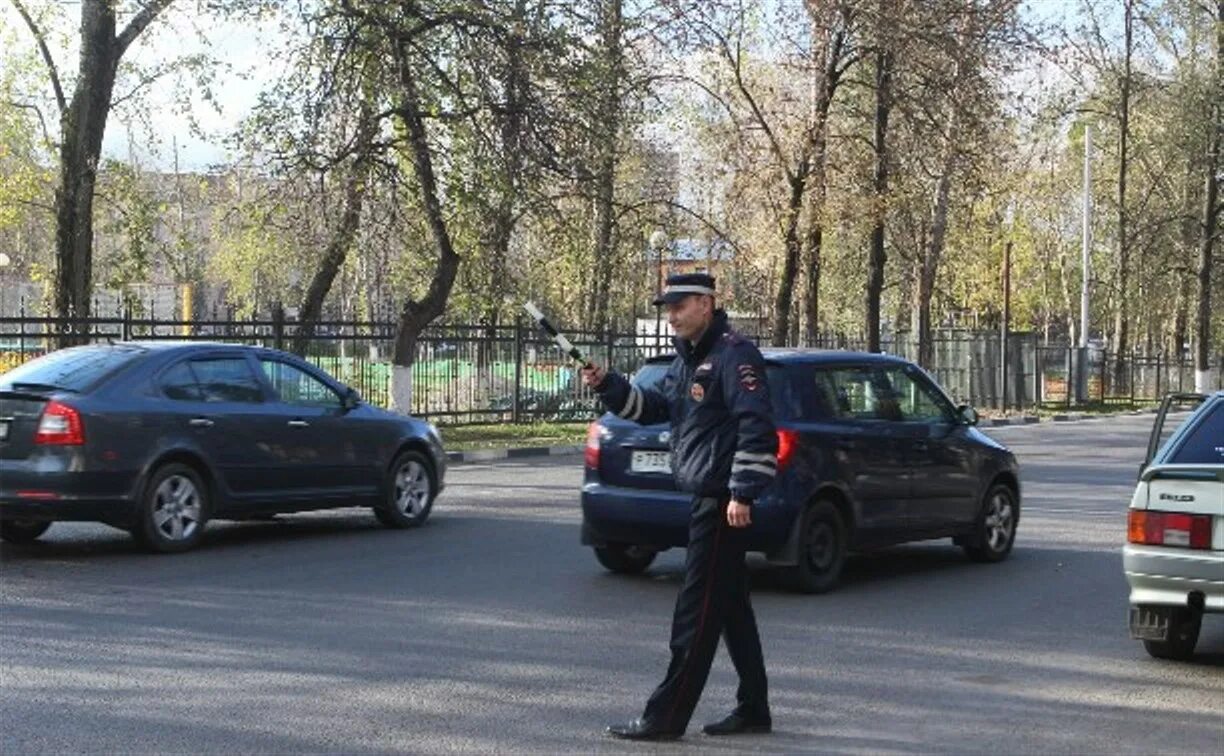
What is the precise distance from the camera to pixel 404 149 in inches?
1021

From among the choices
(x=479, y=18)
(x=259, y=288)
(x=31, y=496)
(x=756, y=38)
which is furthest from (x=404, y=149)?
(x=259, y=288)

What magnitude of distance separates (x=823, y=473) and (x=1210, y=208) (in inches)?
1801

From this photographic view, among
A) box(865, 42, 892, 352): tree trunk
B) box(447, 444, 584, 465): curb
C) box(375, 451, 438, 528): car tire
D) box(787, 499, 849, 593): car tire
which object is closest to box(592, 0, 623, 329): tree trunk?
box(447, 444, 584, 465): curb

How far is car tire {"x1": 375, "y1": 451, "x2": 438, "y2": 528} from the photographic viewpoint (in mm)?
14164

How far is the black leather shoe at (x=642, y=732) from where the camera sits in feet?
22.5

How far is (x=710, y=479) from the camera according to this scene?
22.2 feet

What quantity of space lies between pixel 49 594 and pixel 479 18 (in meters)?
15.8

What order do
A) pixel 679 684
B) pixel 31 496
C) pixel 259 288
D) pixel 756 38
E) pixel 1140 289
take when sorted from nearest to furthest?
pixel 679 684, pixel 31 496, pixel 756 38, pixel 1140 289, pixel 259 288

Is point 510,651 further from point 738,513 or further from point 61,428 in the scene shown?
point 61,428

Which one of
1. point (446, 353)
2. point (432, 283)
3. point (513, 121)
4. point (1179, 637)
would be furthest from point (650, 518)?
point (446, 353)

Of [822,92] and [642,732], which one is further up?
[822,92]

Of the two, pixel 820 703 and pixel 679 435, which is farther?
pixel 820 703

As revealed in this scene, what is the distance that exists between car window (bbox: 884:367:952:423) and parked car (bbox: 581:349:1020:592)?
0.04ft

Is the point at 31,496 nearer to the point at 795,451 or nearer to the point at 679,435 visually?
the point at 795,451
